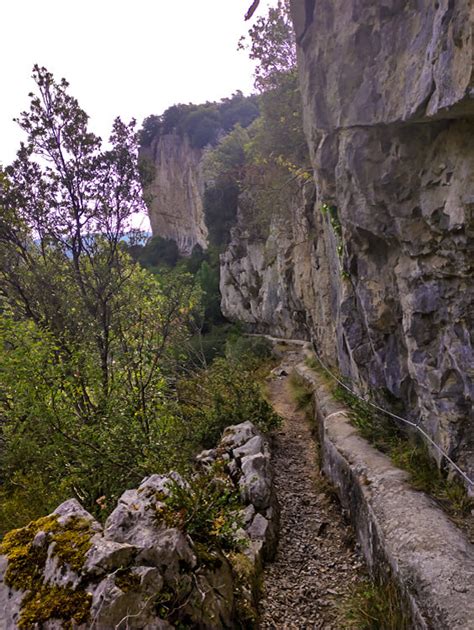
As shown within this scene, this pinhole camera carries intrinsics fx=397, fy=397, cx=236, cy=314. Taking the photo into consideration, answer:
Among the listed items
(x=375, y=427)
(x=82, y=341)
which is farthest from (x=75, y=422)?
(x=375, y=427)

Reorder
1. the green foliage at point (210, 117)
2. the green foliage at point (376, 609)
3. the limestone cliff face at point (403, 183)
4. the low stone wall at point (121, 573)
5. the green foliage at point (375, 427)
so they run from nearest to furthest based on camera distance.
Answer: the low stone wall at point (121, 573) → the green foliage at point (376, 609) → the limestone cliff face at point (403, 183) → the green foliage at point (375, 427) → the green foliage at point (210, 117)

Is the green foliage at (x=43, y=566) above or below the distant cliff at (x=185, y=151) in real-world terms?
below

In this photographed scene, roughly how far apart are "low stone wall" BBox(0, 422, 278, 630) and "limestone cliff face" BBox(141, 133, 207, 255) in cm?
3071

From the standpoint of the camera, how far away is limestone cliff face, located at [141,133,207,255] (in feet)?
115

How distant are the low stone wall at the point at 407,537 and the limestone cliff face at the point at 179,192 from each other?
2949cm

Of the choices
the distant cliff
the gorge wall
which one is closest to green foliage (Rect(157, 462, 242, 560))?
the gorge wall

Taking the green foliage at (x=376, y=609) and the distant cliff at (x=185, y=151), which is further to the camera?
the distant cliff at (x=185, y=151)

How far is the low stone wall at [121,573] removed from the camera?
2.57 m

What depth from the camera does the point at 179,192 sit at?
3825cm

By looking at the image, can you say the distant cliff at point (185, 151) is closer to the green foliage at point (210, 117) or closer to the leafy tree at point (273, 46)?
Answer: the green foliage at point (210, 117)

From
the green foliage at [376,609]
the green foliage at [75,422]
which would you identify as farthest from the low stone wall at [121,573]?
the green foliage at [75,422]

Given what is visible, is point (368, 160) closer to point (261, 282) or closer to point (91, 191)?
point (91, 191)

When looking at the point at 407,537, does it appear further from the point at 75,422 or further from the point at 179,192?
the point at 179,192

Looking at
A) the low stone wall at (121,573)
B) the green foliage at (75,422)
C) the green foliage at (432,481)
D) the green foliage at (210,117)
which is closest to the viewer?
the low stone wall at (121,573)
